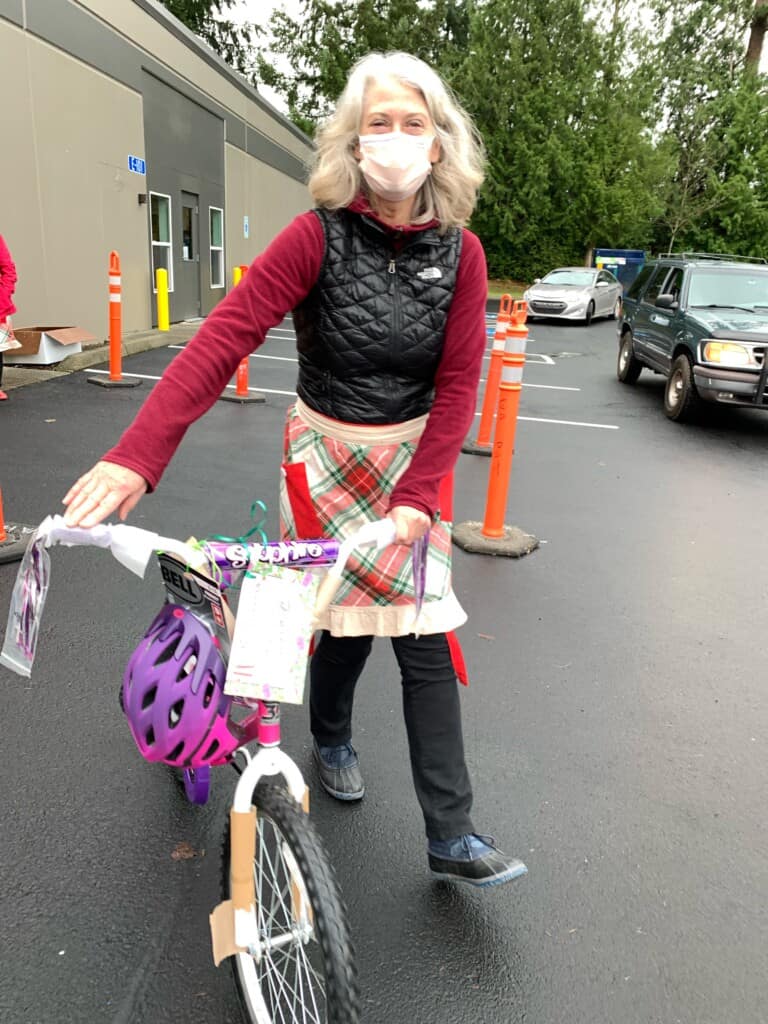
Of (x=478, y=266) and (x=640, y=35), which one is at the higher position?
(x=640, y=35)

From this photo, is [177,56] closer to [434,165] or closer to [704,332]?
[704,332]

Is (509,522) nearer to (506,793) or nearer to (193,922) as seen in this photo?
(506,793)

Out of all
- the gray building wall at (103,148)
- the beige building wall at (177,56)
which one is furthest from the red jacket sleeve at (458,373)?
the beige building wall at (177,56)

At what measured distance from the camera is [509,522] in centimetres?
574

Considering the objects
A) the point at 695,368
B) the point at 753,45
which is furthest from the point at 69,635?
the point at 753,45

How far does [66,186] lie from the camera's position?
36.9 feet

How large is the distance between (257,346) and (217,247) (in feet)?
58.0

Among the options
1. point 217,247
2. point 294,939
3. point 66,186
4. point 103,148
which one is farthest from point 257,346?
point 217,247

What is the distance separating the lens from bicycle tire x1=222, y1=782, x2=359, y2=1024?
1.56 meters

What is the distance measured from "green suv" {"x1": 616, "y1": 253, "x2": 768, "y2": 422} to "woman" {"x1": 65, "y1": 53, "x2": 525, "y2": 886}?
7486mm

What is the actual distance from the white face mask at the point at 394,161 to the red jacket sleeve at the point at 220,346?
188 millimetres

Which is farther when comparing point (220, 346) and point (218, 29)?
point (218, 29)

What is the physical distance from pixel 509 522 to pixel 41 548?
14.5 ft

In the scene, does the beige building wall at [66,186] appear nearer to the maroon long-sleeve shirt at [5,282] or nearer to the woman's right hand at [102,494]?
the maroon long-sleeve shirt at [5,282]
